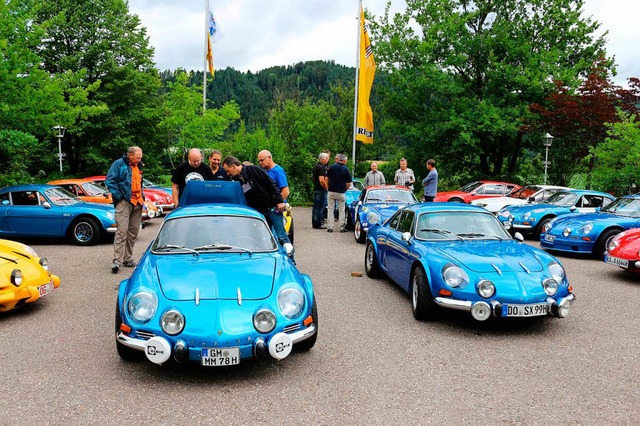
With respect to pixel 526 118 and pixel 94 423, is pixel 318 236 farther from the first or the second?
pixel 526 118

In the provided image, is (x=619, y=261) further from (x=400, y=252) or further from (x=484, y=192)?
(x=484, y=192)

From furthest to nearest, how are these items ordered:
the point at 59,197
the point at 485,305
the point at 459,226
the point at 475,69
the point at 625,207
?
the point at 475,69 < the point at 59,197 < the point at 625,207 < the point at 459,226 < the point at 485,305

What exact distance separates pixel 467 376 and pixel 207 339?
219 cm

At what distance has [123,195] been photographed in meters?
8.20

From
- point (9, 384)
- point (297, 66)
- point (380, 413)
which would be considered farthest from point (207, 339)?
point (297, 66)

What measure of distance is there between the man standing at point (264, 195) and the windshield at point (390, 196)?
522 centimetres

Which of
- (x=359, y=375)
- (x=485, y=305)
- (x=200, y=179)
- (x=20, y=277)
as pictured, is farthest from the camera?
(x=200, y=179)

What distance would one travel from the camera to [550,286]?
5371 mm

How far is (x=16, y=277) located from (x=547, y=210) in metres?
11.9

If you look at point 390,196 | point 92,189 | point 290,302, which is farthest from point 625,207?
point 92,189

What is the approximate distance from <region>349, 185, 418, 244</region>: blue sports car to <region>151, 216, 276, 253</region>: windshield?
20.0 ft

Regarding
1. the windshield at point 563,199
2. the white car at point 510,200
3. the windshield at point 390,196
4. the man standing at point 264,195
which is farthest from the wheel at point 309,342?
the white car at point 510,200

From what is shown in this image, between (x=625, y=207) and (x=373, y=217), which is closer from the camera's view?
(x=625, y=207)

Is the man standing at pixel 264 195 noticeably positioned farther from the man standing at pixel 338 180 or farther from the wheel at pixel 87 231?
the man standing at pixel 338 180
